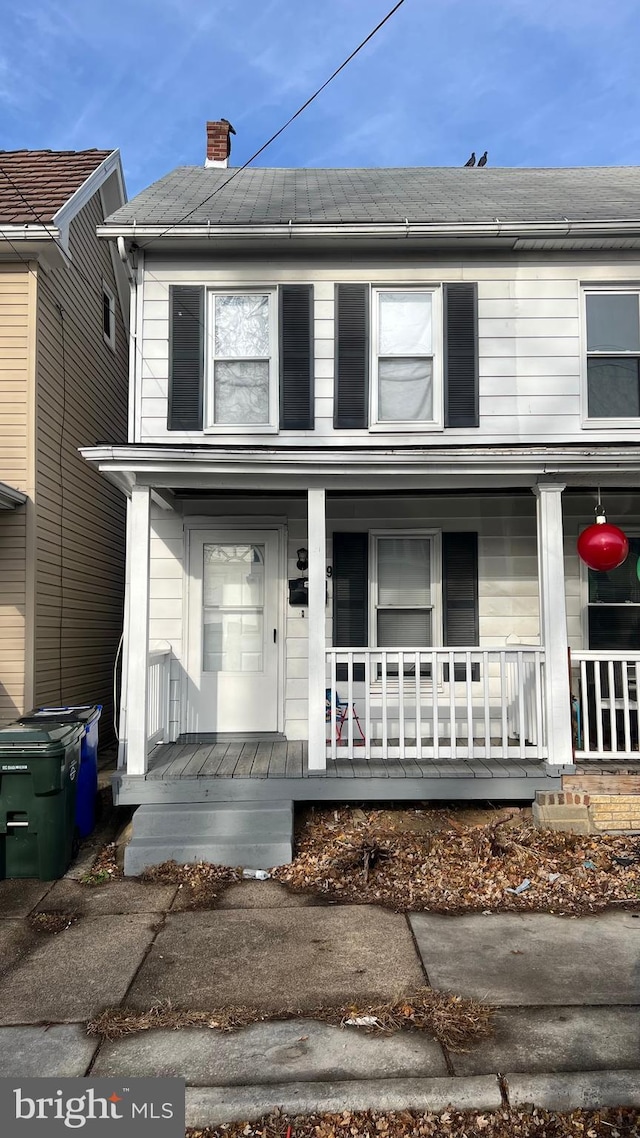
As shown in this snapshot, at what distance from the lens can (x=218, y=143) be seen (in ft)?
30.4

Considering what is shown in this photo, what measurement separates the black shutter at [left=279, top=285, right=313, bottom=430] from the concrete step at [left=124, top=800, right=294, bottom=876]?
3.53 m

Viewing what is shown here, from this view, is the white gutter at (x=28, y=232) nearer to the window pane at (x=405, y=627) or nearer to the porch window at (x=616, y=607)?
the window pane at (x=405, y=627)

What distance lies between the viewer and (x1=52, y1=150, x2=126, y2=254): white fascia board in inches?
271

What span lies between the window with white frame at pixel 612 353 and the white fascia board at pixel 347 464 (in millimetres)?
1174

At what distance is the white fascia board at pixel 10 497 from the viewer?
20.6 ft

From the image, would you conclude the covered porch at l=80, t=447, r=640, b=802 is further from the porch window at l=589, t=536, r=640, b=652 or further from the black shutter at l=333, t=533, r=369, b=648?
the porch window at l=589, t=536, r=640, b=652

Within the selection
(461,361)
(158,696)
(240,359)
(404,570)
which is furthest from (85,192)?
(158,696)

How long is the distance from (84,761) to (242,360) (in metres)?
3.98

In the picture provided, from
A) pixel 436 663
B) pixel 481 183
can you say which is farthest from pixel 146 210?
pixel 436 663

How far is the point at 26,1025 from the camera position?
10.6 ft

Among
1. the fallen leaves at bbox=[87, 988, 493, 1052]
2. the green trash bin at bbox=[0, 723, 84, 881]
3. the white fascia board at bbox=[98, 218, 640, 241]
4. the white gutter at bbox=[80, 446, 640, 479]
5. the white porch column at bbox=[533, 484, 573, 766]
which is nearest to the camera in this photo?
the fallen leaves at bbox=[87, 988, 493, 1052]

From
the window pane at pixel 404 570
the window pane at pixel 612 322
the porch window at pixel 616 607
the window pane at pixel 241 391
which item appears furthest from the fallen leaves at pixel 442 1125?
the window pane at pixel 612 322

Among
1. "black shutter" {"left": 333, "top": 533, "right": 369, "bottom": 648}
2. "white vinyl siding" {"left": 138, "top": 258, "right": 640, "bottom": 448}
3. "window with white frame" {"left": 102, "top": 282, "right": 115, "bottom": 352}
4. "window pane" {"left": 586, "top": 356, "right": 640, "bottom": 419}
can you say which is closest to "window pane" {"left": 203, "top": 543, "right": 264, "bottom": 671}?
"black shutter" {"left": 333, "top": 533, "right": 369, "bottom": 648}

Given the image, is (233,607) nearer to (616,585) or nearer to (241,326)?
(241,326)
